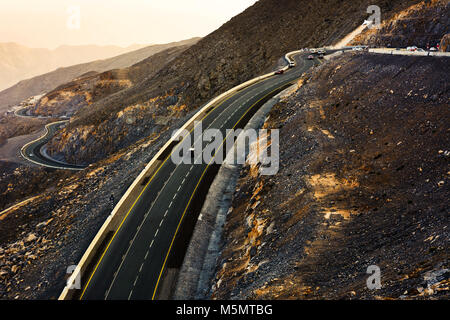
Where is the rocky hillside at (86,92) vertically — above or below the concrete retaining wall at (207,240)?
above

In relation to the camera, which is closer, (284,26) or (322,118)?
(322,118)

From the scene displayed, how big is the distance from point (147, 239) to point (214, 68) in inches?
2672

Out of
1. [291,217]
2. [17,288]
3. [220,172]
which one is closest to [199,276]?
[291,217]

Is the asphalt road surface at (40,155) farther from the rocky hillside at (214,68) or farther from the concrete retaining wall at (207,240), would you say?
the concrete retaining wall at (207,240)

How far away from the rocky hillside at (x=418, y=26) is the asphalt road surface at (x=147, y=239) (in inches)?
1305

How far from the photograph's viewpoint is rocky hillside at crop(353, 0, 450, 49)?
43.5m

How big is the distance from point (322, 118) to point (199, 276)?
2178 centimetres

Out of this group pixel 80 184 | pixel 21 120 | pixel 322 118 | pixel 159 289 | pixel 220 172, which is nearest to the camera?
pixel 159 289

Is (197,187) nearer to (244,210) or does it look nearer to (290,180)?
(244,210)

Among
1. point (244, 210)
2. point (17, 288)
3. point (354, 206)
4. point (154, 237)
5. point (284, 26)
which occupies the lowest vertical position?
point (17, 288)

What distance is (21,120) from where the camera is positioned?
437 feet

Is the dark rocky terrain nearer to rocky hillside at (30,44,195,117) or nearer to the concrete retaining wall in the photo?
the concrete retaining wall

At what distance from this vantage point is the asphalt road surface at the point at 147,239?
25484 millimetres

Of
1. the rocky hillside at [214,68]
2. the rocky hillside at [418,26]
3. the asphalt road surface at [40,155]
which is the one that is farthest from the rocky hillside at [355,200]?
the asphalt road surface at [40,155]
